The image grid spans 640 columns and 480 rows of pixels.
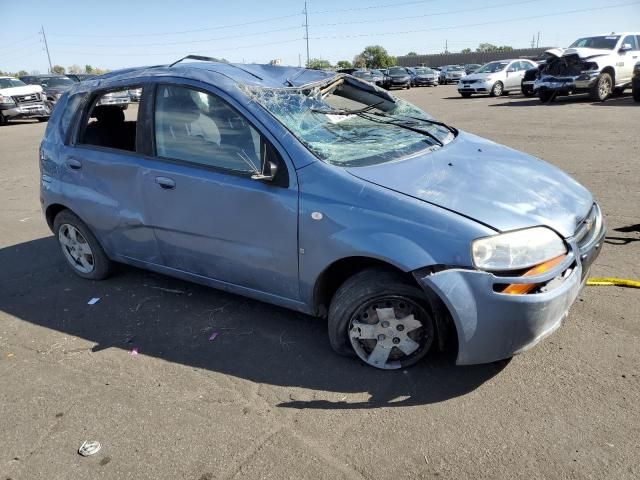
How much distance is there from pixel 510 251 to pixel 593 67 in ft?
52.8

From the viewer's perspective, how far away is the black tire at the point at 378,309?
279 cm

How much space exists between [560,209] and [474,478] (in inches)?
61.5

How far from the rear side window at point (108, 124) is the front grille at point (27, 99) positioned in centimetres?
1893

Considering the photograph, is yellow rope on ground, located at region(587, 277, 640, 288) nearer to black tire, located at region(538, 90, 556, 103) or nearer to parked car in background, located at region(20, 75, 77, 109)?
black tire, located at region(538, 90, 556, 103)

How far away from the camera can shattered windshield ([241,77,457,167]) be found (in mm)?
3142

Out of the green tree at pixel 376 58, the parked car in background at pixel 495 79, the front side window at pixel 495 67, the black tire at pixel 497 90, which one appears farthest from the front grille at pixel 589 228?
the green tree at pixel 376 58

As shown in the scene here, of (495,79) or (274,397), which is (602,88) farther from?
(274,397)

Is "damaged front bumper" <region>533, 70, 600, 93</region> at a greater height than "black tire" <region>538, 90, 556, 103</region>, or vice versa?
"damaged front bumper" <region>533, 70, 600, 93</region>

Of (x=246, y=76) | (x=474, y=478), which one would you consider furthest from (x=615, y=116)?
(x=474, y=478)

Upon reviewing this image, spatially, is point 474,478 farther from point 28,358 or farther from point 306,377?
point 28,358

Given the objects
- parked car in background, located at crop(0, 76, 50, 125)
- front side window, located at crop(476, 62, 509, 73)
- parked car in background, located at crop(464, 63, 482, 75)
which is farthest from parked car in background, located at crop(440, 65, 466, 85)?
parked car in background, located at crop(0, 76, 50, 125)

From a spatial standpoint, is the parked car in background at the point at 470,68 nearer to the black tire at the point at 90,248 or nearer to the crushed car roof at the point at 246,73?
the crushed car roof at the point at 246,73

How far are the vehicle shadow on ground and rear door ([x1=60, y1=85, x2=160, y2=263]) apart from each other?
43cm

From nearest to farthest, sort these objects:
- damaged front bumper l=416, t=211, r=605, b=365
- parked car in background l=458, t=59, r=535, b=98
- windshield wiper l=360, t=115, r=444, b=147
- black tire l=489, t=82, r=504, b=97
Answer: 1. damaged front bumper l=416, t=211, r=605, b=365
2. windshield wiper l=360, t=115, r=444, b=147
3. parked car in background l=458, t=59, r=535, b=98
4. black tire l=489, t=82, r=504, b=97
